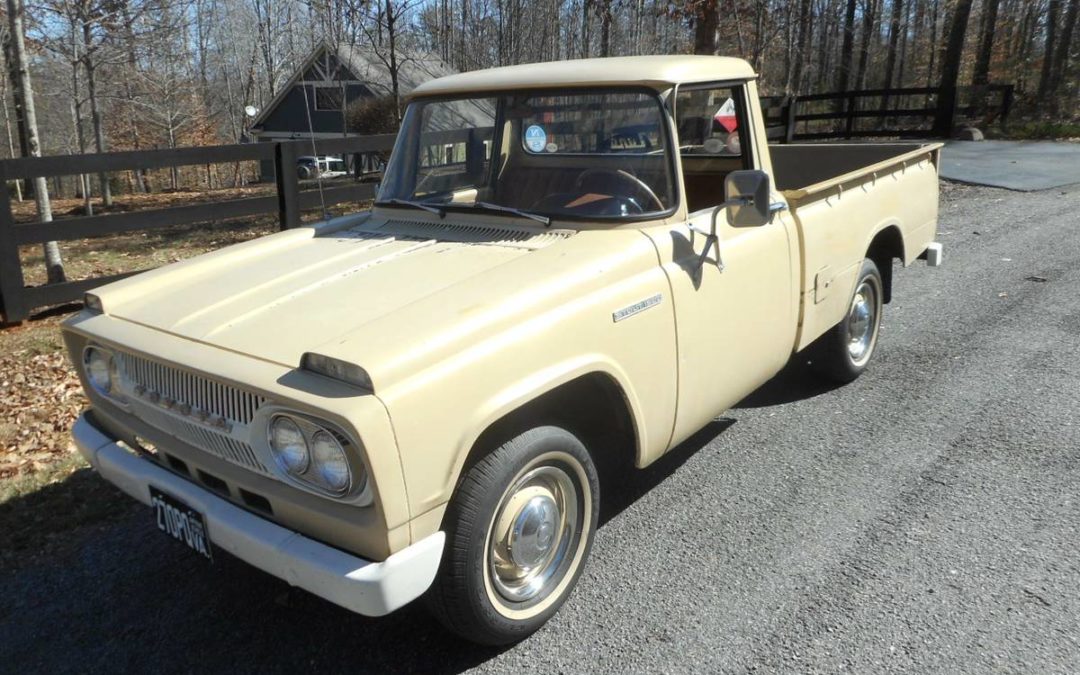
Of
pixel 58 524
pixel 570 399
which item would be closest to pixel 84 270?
pixel 58 524

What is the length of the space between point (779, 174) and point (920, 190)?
113 centimetres

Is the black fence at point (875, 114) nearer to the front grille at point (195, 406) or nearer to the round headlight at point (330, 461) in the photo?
the front grille at point (195, 406)

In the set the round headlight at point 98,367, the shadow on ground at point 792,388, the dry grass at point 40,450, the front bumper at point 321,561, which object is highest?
the round headlight at point 98,367

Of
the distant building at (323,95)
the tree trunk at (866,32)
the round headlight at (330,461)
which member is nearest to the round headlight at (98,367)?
the round headlight at (330,461)

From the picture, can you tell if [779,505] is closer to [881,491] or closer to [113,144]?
[881,491]

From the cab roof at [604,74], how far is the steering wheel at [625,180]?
0.38 meters

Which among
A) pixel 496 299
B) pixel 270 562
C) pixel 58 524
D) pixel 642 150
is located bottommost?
pixel 58 524

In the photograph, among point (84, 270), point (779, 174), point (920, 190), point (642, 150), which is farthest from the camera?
point (84, 270)

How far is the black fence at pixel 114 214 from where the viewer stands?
264 inches

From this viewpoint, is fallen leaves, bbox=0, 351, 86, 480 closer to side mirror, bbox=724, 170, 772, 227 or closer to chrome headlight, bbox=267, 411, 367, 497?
chrome headlight, bbox=267, 411, 367, 497

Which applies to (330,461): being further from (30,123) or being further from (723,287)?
(30,123)

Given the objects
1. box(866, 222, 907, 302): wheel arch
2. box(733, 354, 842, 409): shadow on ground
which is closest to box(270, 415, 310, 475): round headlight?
box(733, 354, 842, 409): shadow on ground

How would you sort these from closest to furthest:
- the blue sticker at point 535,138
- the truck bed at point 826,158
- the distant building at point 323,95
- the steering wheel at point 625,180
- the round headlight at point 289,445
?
the round headlight at point 289,445, the steering wheel at point 625,180, the blue sticker at point 535,138, the truck bed at point 826,158, the distant building at point 323,95

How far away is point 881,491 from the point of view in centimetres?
384
